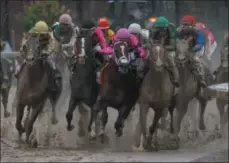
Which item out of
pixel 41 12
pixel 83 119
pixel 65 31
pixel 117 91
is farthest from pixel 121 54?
pixel 41 12

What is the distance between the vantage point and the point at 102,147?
51.0ft

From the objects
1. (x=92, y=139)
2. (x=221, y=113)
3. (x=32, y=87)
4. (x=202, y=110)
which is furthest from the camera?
(x=202, y=110)

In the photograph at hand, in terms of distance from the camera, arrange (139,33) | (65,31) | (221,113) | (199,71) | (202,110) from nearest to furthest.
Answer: (139,33) < (199,71) < (65,31) < (221,113) < (202,110)

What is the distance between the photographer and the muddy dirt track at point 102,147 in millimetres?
14391

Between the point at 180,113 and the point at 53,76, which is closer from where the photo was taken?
the point at 53,76

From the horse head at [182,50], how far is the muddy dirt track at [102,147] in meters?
1.42

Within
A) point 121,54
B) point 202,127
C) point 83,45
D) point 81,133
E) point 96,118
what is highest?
point 83,45

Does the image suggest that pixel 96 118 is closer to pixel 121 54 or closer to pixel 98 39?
pixel 98 39

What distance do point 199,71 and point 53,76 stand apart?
268 centimetres

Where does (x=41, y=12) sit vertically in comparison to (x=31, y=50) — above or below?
below

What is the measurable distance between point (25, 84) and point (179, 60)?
2.71 metres

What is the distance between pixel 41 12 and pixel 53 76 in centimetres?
2161

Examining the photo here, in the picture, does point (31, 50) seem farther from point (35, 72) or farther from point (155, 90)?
point (155, 90)

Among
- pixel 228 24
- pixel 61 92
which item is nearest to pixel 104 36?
pixel 61 92
